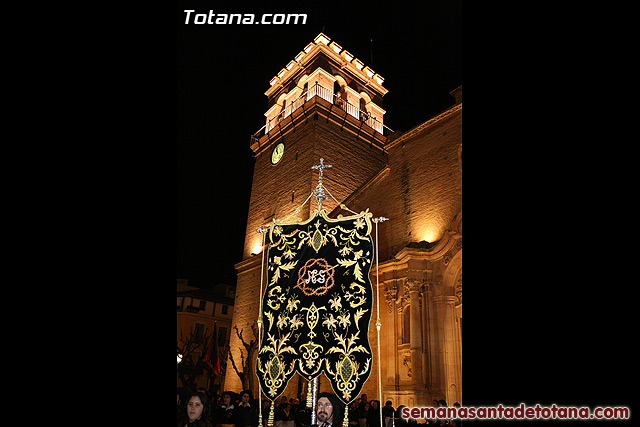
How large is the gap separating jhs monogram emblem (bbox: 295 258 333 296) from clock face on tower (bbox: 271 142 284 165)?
44.3ft

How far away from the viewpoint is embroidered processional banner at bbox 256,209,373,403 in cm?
578

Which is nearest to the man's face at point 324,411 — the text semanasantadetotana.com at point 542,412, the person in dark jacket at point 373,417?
the text semanasantadetotana.com at point 542,412

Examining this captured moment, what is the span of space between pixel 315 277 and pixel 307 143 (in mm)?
12140

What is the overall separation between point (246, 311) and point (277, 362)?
1203 cm

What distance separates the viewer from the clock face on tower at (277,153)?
19.6 metres

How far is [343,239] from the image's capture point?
6.46 meters

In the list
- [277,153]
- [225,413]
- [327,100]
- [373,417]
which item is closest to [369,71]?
[327,100]

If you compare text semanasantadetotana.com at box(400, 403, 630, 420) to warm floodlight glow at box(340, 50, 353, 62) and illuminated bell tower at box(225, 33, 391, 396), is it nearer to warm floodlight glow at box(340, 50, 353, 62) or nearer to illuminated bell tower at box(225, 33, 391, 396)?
illuminated bell tower at box(225, 33, 391, 396)

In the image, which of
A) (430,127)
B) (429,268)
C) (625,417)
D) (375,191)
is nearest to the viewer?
(625,417)

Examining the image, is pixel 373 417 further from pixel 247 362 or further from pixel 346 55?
pixel 346 55

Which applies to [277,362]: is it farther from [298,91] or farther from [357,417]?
[298,91]

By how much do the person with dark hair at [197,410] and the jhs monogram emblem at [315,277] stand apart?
1958 millimetres

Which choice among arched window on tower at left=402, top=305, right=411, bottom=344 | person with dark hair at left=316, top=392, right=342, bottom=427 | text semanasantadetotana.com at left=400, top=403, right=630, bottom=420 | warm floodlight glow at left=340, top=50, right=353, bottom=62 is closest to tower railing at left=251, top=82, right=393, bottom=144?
warm floodlight glow at left=340, top=50, right=353, bottom=62

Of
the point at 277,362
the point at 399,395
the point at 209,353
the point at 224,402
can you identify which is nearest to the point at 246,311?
the point at 209,353
